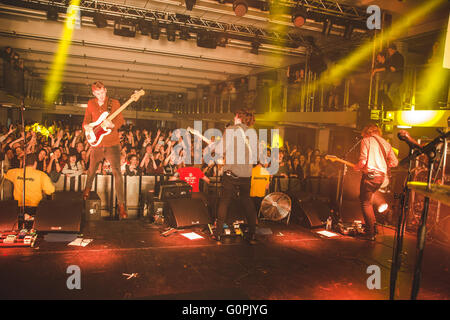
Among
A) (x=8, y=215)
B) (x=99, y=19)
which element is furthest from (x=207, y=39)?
(x=8, y=215)

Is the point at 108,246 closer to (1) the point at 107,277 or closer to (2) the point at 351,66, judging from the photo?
(1) the point at 107,277

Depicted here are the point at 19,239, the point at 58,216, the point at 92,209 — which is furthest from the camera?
the point at 92,209

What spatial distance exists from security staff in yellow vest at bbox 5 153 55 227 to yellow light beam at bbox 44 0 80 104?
12.1 feet

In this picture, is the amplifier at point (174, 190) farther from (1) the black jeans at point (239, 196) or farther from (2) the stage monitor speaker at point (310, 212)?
(2) the stage monitor speaker at point (310, 212)

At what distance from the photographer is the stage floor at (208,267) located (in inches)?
107

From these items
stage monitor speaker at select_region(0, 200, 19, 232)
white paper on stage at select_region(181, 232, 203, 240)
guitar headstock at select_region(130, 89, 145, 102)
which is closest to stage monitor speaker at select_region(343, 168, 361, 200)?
white paper on stage at select_region(181, 232, 203, 240)

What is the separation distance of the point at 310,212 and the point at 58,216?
340cm

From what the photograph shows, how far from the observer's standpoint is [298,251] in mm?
3867

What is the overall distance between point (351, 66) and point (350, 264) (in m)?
6.55

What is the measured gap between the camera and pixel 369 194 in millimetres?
4277

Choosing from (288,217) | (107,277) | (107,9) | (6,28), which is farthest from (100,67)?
(107,277)

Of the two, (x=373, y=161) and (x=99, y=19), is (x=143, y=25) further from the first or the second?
(x=373, y=161)

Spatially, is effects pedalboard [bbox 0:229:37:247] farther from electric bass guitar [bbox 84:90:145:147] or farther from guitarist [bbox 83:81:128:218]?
electric bass guitar [bbox 84:90:145:147]

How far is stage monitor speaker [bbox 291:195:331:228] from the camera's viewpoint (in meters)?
4.86
